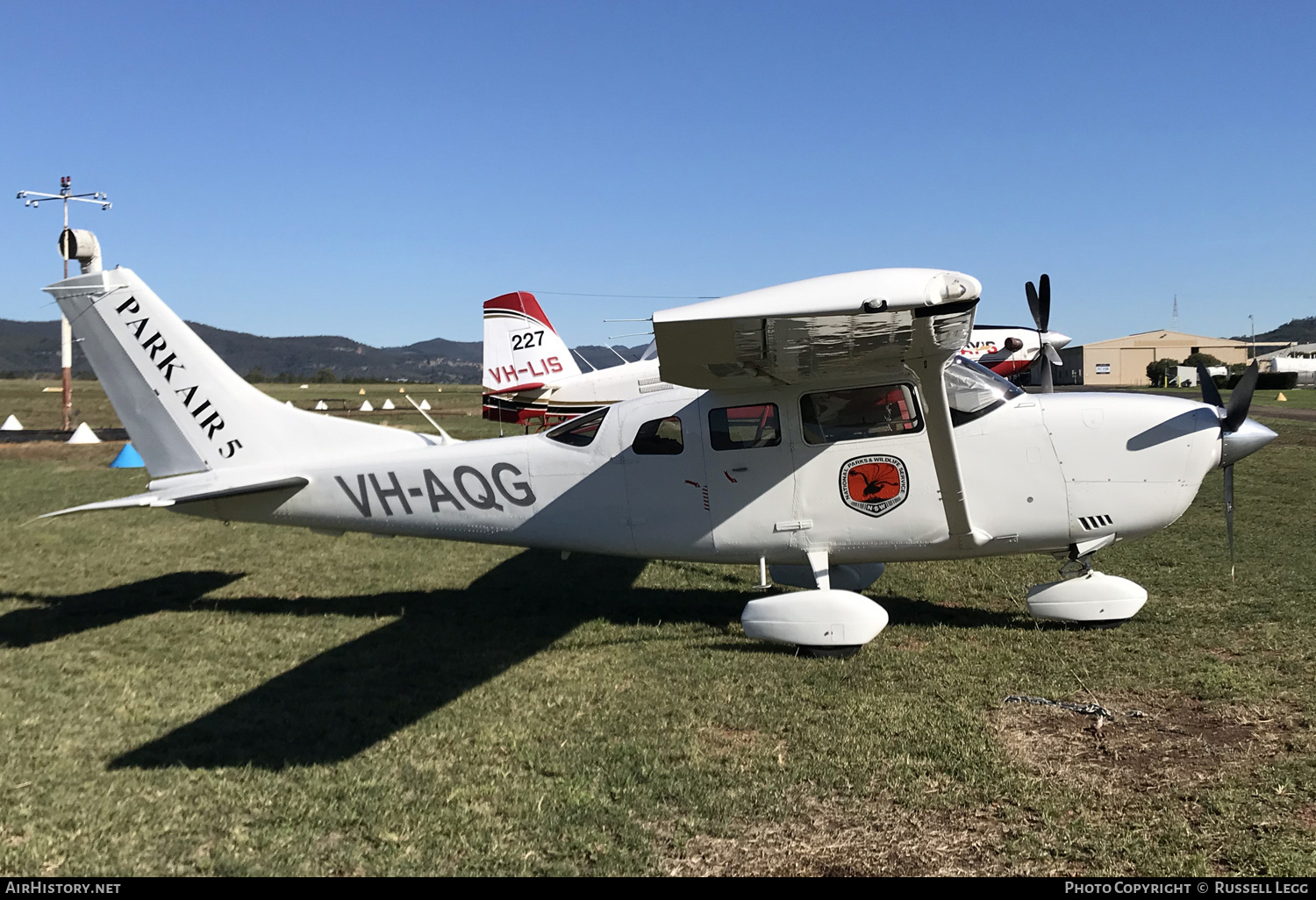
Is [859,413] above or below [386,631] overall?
above

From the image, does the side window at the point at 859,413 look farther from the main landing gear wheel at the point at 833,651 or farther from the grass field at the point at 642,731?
the grass field at the point at 642,731

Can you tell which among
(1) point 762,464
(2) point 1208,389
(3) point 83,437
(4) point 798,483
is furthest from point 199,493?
(3) point 83,437

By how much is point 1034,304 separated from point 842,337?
4.53 meters

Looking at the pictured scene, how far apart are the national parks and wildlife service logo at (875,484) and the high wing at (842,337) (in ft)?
1.20

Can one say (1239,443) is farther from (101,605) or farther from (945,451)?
(101,605)

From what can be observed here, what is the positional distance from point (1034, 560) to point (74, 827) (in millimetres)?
9451

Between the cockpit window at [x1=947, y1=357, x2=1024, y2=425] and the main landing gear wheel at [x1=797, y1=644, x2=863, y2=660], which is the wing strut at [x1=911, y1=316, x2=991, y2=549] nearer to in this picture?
the cockpit window at [x1=947, y1=357, x2=1024, y2=425]

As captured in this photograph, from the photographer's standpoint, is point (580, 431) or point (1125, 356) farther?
point (1125, 356)

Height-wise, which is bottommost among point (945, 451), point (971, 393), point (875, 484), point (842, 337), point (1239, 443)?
point (875, 484)

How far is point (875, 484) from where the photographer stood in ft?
23.0

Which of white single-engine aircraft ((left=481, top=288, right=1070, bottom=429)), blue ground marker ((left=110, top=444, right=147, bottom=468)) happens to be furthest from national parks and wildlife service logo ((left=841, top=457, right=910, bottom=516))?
blue ground marker ((left=110, top=444, right=147, bottom=468))

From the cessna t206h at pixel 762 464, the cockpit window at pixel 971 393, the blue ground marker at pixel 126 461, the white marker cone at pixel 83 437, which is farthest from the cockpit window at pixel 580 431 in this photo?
the white marker cone at pixel 83 437
